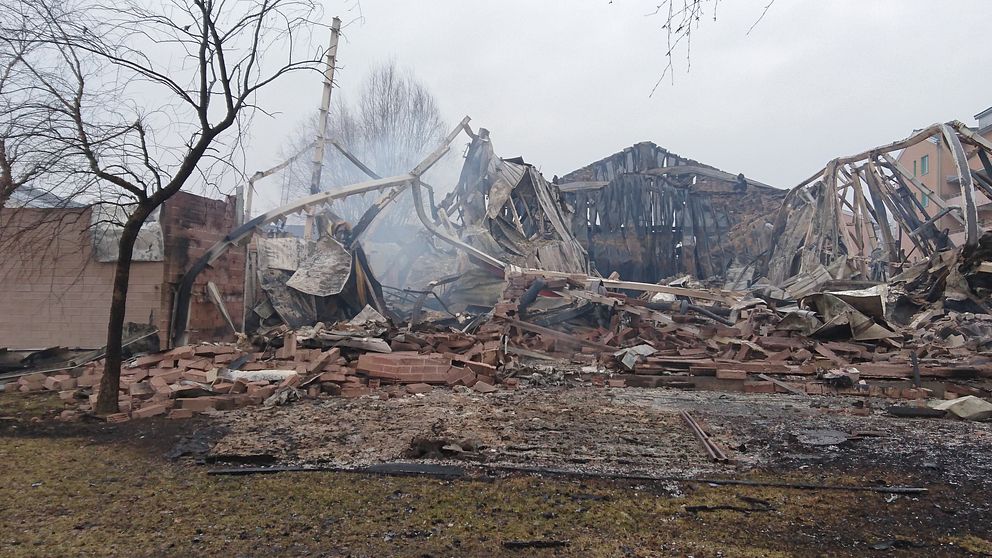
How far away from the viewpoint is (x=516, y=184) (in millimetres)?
17188

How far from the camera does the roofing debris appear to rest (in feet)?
25.4

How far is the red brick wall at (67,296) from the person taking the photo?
31.2 feet

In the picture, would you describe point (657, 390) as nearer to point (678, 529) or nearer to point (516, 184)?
point (678, 529)

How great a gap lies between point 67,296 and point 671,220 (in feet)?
63.2

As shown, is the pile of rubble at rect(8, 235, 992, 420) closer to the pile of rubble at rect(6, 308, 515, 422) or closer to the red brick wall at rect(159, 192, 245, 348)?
the pile of rubble at rect(6, 308, 515, 422)

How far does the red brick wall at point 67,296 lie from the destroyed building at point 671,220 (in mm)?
15845

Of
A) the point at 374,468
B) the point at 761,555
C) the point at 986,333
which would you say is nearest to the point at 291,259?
the point at 374,468

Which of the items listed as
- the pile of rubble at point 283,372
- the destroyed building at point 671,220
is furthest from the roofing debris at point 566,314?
the destroyed building at point 671,220

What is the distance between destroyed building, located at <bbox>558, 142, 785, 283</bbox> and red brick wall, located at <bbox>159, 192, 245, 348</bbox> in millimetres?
14293

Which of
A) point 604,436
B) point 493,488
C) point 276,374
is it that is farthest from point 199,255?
point 493,488

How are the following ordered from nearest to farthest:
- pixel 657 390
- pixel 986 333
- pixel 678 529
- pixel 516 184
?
pixel 678 529
pixel 657 390
pixel 986 333
pixel 516 184

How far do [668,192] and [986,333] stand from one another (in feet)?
46.1

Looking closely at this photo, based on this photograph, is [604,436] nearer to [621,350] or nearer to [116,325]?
[621,350]

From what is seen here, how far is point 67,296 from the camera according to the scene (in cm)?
974
